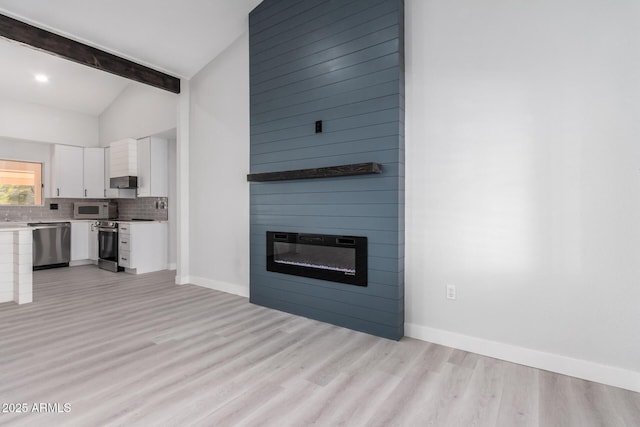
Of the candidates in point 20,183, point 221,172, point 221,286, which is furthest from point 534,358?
point 20,183

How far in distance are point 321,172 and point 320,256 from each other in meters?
0.82

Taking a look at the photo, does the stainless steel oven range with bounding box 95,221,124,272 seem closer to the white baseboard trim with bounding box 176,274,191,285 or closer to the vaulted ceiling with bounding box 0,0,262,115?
the white baseboard trim with bounding box 176,274,191,285

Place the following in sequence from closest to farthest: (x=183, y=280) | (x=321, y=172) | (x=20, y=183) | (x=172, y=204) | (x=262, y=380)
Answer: (x=262, y=380) → (x=321, y=172) → (x=183, y=280) → (x=172, y=204) → (x=20, y=183)

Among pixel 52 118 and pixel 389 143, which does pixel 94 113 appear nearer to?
pixel 52 118

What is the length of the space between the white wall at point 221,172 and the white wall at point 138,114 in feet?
2.72

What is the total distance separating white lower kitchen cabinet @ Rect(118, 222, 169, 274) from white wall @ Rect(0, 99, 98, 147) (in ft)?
7.90

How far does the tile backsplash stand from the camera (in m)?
5.91

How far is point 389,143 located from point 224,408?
2189mm

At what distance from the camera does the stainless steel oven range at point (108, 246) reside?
564 cm

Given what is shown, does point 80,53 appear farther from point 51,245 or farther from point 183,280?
point 51,245

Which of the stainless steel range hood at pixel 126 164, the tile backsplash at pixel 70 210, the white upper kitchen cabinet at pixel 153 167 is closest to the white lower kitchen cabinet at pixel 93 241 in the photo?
the tile backsplash at pixel 70 210

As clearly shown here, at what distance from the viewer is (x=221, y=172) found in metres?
4.31

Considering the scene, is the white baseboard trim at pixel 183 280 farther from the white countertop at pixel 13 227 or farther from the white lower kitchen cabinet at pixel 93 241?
the white lower kitchen cabinet at pixel 93 241

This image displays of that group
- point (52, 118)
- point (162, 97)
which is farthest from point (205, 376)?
point (52, 118)
